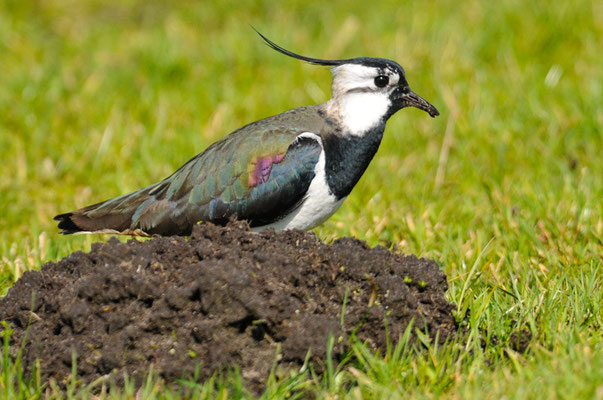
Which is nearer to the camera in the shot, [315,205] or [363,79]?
[315,205]

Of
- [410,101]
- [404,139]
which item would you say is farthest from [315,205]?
[404,139]

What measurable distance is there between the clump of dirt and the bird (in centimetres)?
63

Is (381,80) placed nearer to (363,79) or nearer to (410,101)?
(363,79)

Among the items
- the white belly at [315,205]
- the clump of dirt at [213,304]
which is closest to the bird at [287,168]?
the white belly at [315,205]

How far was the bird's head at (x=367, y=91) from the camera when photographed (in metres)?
4.41

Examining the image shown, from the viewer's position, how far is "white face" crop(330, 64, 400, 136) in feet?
14.5

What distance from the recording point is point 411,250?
479cm

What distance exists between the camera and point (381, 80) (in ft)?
14.6

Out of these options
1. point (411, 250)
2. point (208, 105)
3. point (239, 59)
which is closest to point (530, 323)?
point (411, 250)

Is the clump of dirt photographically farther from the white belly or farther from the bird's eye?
the bird's eye

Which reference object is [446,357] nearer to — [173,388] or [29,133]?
[173,388]

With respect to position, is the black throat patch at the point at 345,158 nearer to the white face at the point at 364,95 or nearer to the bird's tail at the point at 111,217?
the white face at the point at 364,95

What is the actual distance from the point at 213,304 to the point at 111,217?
59.9 inches

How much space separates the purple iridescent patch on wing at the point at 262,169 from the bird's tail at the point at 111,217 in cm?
61
